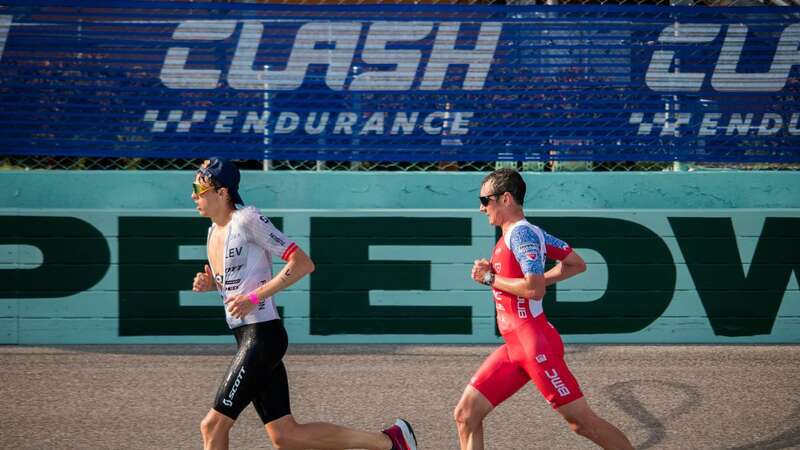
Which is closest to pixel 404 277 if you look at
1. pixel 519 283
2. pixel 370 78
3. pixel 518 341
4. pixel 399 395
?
pixel 370 78

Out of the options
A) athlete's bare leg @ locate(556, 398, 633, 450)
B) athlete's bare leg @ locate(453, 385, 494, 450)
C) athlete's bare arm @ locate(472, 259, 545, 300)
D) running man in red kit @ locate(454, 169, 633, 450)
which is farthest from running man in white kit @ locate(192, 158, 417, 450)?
athlete's bare leg @ locate(556, 398, 633, 450)

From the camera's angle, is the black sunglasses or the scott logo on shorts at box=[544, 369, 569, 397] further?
the black sunglasses

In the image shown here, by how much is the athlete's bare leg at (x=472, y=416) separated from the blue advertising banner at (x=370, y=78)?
210 inches

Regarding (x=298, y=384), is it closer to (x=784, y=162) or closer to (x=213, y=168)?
(x=213, y=168)

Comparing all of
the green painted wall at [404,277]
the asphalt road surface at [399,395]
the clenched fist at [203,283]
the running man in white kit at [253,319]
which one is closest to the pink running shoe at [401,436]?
the running man in white kit at [253,319]

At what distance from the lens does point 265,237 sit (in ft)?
16.8

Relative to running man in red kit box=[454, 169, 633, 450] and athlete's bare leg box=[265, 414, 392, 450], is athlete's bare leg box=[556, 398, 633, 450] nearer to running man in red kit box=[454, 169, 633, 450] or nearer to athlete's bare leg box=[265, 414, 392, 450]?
running man in red kit box=[454, 169, 633, 450]

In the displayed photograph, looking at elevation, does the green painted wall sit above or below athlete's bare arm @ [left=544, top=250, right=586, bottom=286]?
below

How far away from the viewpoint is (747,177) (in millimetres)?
10188

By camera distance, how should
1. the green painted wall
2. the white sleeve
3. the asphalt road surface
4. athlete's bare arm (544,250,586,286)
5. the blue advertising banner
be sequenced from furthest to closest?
the blue advertising banner, the green painted wall, the asphalt road surface, athlete's bare arm (544,250,586,286), the white sleeve

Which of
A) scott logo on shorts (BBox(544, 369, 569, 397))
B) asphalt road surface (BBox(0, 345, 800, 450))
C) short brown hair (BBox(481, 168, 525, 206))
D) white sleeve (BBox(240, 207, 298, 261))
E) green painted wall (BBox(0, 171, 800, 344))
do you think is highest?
short brown hair (BBox(481, 168, 525, 206))

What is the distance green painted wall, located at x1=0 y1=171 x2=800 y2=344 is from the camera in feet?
31.3

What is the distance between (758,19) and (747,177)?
1.63m

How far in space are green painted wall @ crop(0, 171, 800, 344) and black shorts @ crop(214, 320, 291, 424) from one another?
14.9ft
